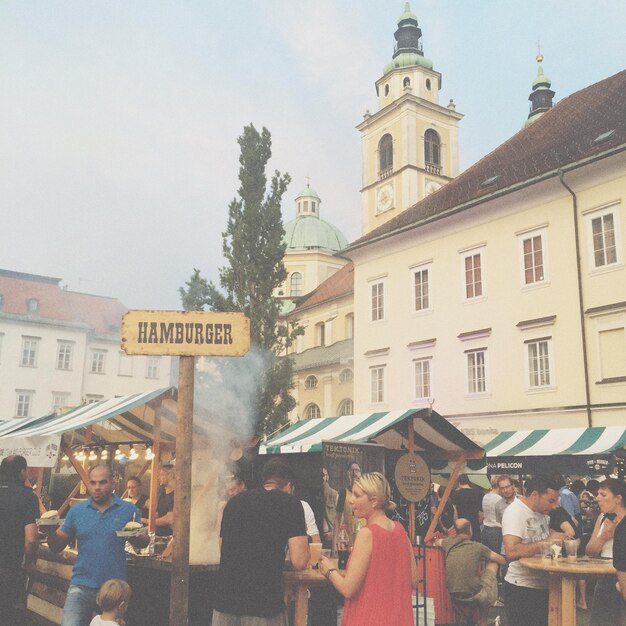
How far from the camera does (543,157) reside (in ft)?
76.0

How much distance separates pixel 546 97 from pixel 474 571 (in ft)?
159

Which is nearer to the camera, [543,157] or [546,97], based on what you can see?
[543,157]

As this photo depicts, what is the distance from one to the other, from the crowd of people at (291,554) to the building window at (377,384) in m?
19.1

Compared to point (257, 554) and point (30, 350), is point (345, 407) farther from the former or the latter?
point (257, 554)

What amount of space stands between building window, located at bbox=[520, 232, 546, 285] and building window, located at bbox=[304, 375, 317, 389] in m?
23.0

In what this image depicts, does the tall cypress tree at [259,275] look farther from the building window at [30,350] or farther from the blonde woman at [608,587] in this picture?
the building window at [30,350]

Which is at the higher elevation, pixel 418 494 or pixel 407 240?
pixel 407 240

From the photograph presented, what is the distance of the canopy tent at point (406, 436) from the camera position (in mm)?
10711

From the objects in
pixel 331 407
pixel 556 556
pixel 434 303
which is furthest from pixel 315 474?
pixel 331 407

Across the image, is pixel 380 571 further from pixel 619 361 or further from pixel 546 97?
pixel 546 97

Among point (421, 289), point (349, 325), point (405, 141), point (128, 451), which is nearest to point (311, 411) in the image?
point (349, 325)

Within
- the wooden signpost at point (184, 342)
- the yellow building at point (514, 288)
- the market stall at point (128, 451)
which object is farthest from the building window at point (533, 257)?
the wooden signpost at point (184, 342)

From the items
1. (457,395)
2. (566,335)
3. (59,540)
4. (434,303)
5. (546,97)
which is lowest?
(59,540)

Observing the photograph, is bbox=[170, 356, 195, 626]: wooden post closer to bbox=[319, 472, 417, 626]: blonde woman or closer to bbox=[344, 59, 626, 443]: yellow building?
bbox=[319, 472, 417, 626]: blonde woman
